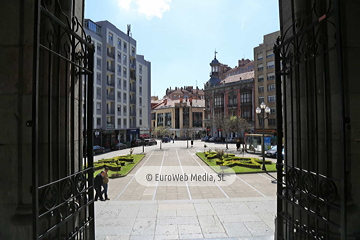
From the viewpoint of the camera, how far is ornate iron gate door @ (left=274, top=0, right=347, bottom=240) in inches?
134

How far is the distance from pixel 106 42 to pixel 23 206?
39.9 m

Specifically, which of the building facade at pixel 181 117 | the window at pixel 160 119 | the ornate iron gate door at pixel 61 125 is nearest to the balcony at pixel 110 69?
the ornate iron gate door at pixel 61 125

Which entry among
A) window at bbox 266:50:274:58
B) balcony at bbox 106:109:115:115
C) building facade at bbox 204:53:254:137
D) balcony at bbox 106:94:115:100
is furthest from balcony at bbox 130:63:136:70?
window at bbox 266:50:274:58

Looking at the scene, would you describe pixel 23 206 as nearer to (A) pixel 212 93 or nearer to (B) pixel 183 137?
(A) pixel 212 93

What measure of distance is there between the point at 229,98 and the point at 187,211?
55.5 m

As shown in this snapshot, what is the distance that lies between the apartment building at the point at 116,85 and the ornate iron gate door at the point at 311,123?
3640 centimetres

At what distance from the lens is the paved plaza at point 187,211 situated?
6660 millimetres

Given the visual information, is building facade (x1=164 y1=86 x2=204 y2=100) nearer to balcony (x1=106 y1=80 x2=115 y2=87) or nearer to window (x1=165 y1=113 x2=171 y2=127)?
window (x1=165 y1=113 x2=171 y2=127)

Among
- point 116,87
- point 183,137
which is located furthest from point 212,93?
point 116,87

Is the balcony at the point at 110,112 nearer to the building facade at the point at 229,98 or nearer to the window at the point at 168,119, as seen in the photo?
the building facade at the point at 229,98

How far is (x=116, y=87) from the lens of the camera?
1677 inches

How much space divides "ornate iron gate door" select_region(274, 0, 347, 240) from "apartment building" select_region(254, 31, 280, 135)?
146 ft

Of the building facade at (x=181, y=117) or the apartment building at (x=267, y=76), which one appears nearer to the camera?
the apartment building at (x=267, y=76)

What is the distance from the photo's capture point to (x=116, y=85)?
4262 cm
